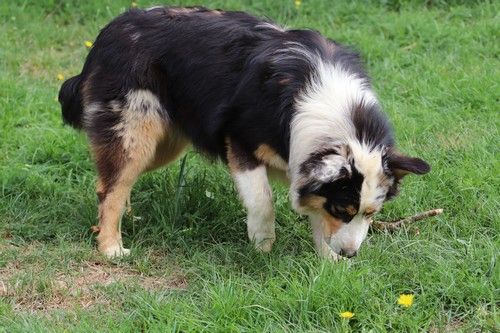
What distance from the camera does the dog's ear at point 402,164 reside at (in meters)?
4.43

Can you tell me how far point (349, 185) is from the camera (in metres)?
4.50

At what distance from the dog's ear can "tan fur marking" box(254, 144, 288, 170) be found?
→ 27.8 inches

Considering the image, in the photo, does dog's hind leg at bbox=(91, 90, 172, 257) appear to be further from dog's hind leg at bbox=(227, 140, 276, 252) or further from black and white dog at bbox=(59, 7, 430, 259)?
dog's hind leg at bbox=(227, 140, 276, 252)

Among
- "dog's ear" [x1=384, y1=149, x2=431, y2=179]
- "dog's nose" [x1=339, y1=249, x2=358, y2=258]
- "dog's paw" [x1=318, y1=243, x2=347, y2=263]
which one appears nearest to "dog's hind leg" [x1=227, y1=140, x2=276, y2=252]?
"dog's paw" [x1=318, y1=243, x2=347, y2=263]

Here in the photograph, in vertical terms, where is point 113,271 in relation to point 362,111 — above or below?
below

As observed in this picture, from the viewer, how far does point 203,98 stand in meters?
5.20

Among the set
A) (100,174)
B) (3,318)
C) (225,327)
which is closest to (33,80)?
(100,174)

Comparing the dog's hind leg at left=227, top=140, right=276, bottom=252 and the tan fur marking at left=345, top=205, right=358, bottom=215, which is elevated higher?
the tan fur marking at left=345, top=205, right=358, bottom=215

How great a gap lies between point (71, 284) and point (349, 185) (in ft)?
5.42

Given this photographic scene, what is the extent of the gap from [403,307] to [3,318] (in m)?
1.98

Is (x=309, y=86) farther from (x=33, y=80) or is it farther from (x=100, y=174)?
(x=33, y=80)

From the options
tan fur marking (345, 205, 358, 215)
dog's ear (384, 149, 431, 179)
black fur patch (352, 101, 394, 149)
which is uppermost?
black fur patch (352, 101, 394, 149)

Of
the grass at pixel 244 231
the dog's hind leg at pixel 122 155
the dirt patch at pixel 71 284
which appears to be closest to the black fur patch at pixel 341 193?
the grass at pixel 244 231

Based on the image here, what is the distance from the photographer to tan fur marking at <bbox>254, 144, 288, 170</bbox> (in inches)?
197
